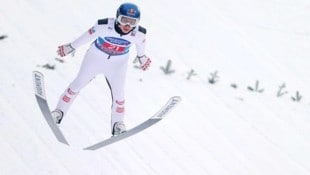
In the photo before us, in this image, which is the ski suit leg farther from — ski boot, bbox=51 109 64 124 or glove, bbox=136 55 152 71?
glove, bbox=136 55 152 71

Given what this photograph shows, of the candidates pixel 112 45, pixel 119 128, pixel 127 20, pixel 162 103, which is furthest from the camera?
pixel 162 103

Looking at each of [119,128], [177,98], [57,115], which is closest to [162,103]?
[119,128]

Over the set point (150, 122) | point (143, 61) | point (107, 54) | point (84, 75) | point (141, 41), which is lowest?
point (150, 122)

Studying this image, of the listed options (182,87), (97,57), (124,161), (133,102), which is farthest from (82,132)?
(182,87)

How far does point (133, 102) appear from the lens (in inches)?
351

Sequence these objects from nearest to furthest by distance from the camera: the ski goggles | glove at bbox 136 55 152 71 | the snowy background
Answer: the ski goggles, glove at bbox 136 55 152 71, the snowy background

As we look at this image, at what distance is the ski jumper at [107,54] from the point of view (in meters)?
5.54

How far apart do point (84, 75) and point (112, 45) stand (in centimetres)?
56

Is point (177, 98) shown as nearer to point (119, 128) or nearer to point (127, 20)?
point (119, 128)

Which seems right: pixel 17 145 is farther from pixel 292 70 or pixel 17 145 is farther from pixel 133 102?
pixel 292 70

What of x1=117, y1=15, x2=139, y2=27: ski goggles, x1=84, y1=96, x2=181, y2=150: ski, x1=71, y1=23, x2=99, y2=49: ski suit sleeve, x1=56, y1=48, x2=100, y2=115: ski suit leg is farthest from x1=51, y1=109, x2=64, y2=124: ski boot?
x1=117, y1=15, x2=139, y2=27: ski goggles

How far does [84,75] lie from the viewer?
5.92m

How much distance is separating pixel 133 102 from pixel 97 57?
322 centimetres

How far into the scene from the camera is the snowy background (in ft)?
24.0
